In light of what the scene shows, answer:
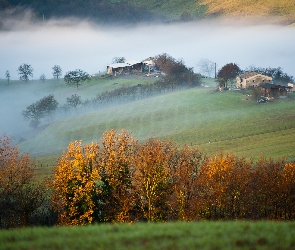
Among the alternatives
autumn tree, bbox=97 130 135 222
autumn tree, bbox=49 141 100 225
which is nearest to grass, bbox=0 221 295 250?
autumn tree, bbox=49 141 100 225

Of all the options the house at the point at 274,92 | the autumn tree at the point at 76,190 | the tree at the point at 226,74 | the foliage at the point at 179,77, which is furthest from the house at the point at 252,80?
A: the autumn tree at the point at 76,190

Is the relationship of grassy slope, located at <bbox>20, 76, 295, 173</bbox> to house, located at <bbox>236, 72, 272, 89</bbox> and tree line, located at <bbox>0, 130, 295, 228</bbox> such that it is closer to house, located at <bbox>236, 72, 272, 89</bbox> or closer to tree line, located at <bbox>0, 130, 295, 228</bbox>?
house, located at <bbox>236, 72, 272, 89</bbox>

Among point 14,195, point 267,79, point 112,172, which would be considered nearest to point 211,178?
point 112,172

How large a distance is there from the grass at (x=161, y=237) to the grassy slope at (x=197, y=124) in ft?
179

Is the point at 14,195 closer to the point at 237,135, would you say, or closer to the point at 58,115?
the point at 237,135

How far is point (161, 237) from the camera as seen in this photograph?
995 inches

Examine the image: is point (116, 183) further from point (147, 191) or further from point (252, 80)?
point (252, 80)

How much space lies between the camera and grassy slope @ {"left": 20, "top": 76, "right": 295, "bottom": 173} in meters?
95.6

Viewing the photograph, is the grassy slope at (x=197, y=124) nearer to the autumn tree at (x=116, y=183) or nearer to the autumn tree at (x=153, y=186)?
the autumn tree at (x=153, y=186)

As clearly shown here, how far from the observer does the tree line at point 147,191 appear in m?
48.3

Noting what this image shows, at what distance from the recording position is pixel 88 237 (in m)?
25.3

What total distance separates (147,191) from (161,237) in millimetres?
23765

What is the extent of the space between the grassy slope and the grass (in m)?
54.6

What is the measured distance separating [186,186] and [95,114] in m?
102
